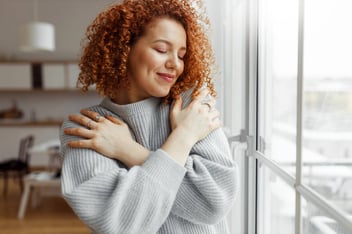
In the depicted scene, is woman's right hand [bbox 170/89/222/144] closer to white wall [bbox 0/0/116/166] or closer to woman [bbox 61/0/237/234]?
woman [bbox 61/0/237/234]

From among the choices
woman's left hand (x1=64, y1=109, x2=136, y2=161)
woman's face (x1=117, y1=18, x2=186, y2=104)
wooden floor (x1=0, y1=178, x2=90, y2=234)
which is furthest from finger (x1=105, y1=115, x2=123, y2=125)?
wooden floor (x1=0, y1=178, x2=90, y2=234)

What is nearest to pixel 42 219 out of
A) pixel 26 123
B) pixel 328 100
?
pixel 26 123

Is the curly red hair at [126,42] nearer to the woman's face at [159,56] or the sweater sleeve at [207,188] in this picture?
the woman's face at [159,56]

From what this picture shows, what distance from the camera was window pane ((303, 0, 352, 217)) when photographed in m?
0.75

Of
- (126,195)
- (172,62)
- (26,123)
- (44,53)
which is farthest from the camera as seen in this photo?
(44,53)

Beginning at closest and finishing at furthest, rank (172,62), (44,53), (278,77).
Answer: (172,62), (278,77), (44,53)

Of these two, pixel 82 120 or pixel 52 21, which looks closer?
pixel 82 120

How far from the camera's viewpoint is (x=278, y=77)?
125cm

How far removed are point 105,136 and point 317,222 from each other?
0.55 metres

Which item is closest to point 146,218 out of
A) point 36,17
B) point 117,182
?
point 117,182

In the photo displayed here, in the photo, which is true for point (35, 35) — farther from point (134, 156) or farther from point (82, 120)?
point (134, 156)

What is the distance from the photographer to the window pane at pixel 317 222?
0.78m

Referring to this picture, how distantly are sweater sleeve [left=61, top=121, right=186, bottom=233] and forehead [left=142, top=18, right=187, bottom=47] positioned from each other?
283 millimetres

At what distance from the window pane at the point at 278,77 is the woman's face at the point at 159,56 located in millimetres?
344
